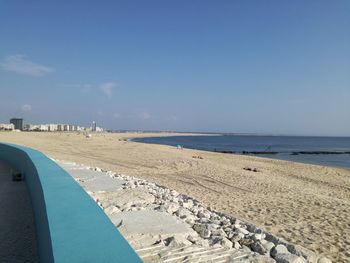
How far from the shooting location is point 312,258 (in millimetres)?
4254

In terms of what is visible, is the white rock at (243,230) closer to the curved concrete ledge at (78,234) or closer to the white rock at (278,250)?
the white rock at (278,250)

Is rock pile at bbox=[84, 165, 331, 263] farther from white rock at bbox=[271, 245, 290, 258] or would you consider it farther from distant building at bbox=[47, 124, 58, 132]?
distant building at bbox=[47, 124, 58, 132]

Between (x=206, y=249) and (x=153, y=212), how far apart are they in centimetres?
173

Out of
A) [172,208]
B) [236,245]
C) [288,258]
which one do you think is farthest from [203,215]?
[288,258]

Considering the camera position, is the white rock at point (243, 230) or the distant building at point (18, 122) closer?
the white rock at point (243, 230)

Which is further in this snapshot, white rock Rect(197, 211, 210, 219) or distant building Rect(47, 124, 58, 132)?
distant building Rect(47, 124, 58, 132)

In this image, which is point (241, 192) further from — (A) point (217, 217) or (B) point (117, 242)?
(B) point (117, 242)

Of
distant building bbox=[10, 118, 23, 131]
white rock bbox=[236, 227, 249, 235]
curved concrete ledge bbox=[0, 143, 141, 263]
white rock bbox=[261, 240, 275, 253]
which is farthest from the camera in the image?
distant building bbox=[10, 118, 23, 131]

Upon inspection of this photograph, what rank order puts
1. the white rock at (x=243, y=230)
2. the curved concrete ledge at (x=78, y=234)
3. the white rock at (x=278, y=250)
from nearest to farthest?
the curved concrete ledge at (x=78, y=234) < the white rock at (x=278, y=250) < the white rock at (x=243, y=230)

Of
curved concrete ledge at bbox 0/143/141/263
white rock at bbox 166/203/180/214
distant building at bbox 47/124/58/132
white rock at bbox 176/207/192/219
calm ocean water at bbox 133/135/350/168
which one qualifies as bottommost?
calm ocean water at bbox 133/135/350/168

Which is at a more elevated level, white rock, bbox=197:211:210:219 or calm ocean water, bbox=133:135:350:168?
Result: white rock, bbox=197:211:210:219

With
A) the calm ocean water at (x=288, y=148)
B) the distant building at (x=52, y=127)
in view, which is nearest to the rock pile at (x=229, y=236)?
the calm ocean water at (x=288, y=148)

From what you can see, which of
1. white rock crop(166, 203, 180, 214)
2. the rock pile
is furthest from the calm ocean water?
white rock crop(166, 203, 180, 214)

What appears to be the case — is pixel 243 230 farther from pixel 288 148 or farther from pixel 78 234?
pixel 288 148
